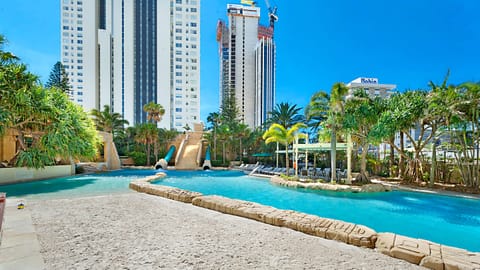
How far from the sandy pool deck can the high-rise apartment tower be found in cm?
4624

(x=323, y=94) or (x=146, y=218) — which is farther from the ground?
(x=323, y=94)

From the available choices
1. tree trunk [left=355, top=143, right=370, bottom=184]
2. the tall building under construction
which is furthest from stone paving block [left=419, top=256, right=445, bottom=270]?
the tall building under construction

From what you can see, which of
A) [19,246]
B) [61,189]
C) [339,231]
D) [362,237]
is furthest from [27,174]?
[362,237]

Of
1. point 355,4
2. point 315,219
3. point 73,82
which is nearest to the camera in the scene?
point 315,219

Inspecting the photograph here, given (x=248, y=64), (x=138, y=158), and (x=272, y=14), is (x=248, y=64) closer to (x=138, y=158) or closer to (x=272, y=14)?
(x=272, y=14)

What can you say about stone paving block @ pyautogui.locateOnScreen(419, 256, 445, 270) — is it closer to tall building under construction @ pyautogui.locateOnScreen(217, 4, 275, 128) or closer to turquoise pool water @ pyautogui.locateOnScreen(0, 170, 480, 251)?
turquoise pool water @ pyautogui.locateOnScreen(0, 170, 480, 251)

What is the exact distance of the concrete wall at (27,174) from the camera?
12.1 meters

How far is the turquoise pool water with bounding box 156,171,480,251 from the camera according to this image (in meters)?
5.71

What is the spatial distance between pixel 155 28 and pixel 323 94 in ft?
163

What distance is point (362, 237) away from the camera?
359 cm

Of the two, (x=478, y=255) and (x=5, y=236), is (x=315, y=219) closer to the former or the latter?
(x=478, y=255)

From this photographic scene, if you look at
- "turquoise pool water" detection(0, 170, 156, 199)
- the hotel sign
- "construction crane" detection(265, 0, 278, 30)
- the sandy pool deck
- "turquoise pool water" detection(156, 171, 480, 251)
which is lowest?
"turquoise pool water" detection(156, 171, 480, 251)

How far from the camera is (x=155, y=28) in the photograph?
52344mm

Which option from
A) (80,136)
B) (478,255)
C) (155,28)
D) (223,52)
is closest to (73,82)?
(155,28)
